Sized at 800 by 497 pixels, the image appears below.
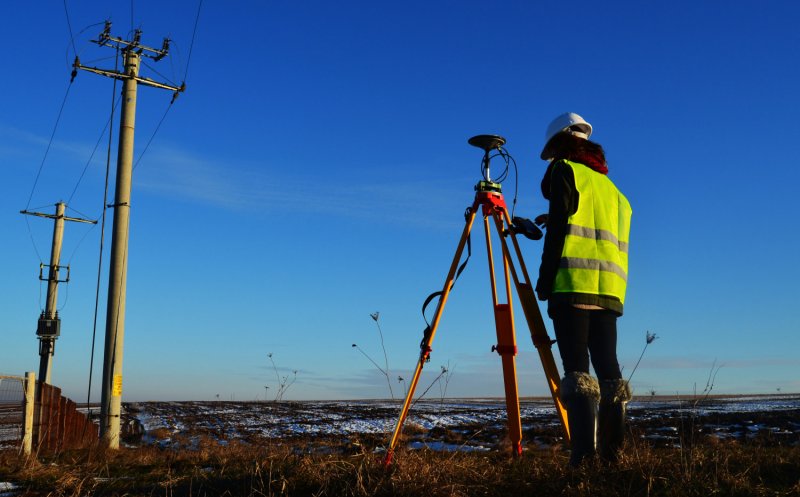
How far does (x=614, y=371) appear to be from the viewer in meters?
3.58

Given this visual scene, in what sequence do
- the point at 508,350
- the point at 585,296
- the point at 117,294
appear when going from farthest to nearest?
1. the point at 117,294
2. the point at 508,350
3. the point at 585,296

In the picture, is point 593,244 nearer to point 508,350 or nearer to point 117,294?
point 508,350

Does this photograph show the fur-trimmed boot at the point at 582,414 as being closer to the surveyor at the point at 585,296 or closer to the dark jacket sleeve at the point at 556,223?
the surveyor at the point at 585,296

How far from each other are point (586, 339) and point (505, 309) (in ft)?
3.28

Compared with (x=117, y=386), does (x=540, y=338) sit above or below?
above

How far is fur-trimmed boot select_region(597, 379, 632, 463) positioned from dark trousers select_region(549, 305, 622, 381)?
78mm

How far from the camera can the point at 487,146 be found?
4.61 m

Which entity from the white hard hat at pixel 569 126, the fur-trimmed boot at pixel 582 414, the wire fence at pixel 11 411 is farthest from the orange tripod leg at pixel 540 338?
the wire fence at pixel 11 411

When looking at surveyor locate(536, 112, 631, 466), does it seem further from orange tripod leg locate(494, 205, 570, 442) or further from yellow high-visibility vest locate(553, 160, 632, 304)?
orange tripod leg locate(494, 205, 570, 442)

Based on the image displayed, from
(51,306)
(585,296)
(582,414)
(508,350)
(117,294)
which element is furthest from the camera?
(51,306)

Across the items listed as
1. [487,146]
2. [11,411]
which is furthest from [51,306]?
[487,146]

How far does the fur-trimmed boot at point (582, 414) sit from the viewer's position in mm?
3264

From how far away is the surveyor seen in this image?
10.9 feet

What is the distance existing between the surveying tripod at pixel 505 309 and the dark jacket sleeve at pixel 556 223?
63 cm
